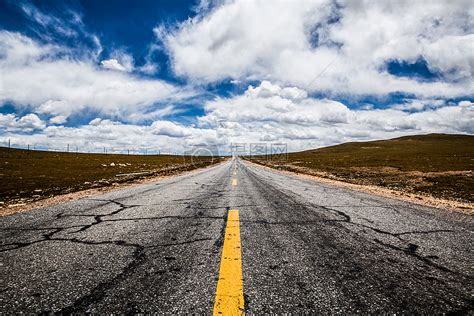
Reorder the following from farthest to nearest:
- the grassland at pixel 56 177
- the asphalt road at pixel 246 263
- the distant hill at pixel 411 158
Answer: the distant hill at pixel 411 158, the grassland at pixel 56 177, the asphalt road at pixel 246 263

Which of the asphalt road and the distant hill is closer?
the asphalt road

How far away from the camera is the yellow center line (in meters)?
1.83

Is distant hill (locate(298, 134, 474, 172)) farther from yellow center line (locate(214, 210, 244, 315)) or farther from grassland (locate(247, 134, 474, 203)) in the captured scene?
yellow center line (locate(214, 210, 244, 315))

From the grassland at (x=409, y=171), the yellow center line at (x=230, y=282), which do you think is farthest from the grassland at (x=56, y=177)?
the grassland at (x=409, y=171)

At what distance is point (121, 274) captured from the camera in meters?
2.38

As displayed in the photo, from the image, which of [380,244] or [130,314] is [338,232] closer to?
[380,244]

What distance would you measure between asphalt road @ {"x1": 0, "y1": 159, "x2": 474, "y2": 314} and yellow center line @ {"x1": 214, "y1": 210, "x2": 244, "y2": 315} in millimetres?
53

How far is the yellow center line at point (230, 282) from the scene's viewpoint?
72.0 inches

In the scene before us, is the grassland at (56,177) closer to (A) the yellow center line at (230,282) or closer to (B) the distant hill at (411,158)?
(A) the yellow center line at (230,282)

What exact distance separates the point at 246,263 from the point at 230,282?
461 millimetres

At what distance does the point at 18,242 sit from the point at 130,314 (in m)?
2.80

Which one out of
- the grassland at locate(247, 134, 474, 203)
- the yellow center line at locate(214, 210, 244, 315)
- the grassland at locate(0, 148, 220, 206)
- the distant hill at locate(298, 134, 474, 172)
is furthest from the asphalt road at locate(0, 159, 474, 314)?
the distant hill at locate(298, 134, 474, 172)

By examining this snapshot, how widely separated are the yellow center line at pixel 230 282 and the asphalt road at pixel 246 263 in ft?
0.17

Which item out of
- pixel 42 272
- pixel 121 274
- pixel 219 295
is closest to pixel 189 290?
pixel 219 295
